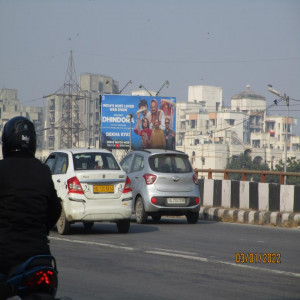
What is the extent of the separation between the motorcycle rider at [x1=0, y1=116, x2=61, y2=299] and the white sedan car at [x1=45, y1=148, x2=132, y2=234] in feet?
34.4

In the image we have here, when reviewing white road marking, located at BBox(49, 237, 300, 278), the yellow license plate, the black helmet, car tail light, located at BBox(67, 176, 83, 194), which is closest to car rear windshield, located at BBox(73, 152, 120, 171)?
car tail light, located at BBox(67, 176, 83, 194)

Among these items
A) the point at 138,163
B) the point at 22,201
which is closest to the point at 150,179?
the point at 138,163

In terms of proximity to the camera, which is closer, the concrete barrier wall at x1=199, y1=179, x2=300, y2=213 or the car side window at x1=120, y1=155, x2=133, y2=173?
the concrete barrier wall at x1=199, y1=179, x2=300, y2=213

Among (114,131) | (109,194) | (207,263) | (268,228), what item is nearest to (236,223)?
(268,228)

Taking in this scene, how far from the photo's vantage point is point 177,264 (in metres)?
11.1

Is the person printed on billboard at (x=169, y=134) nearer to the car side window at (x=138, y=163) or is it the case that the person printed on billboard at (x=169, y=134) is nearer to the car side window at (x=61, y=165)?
the car side window at (x=138, y=163)

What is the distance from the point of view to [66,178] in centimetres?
1578

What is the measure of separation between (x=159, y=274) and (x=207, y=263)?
1.32 m

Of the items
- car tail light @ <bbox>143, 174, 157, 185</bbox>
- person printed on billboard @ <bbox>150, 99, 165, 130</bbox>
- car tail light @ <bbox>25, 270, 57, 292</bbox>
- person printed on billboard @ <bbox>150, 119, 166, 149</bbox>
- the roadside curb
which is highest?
person printed on billboard @ <bbox>150, 99, 165, 130</bbox>

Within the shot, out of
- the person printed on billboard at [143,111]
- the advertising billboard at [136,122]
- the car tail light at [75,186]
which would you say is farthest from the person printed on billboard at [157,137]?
the car tail light at [75,186]

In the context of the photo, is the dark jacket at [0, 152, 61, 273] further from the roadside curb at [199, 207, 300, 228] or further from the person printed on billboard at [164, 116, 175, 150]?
the person printed on billboard at [164, 116, 175, 150]

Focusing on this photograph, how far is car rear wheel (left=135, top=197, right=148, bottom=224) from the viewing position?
19172 millimetres

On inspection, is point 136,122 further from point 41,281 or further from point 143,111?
point 41,281
